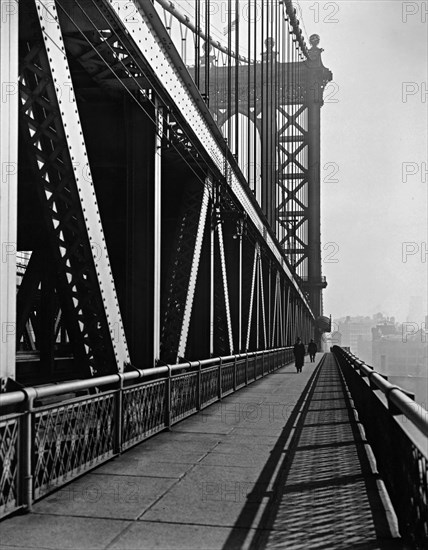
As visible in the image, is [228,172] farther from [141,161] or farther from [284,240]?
[284,240]

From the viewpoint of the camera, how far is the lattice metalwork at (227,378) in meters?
15.3

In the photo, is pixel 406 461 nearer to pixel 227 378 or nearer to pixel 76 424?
pixel 76 424

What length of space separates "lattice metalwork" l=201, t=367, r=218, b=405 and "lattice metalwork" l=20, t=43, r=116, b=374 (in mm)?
5117

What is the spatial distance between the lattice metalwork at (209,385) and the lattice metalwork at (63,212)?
5117 mm

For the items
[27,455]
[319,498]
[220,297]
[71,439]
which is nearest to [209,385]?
[220,297]

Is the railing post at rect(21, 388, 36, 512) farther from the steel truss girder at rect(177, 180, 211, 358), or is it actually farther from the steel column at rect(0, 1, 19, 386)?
the steel truss girder at rect(177, 180, 211, 358)

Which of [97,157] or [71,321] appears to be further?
[97,157]

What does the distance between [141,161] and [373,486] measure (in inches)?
229

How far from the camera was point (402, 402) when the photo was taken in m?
4.58

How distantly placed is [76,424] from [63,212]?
6.65ft

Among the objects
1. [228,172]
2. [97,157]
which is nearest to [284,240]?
[228,172]

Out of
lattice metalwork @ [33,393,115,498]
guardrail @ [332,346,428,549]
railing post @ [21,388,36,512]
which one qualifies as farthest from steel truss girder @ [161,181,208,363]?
railing post @ [21,388,36,512]

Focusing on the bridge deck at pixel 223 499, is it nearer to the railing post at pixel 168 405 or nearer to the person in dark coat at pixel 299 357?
the railing post at pixel 168 405

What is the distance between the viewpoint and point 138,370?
27.2 feet
